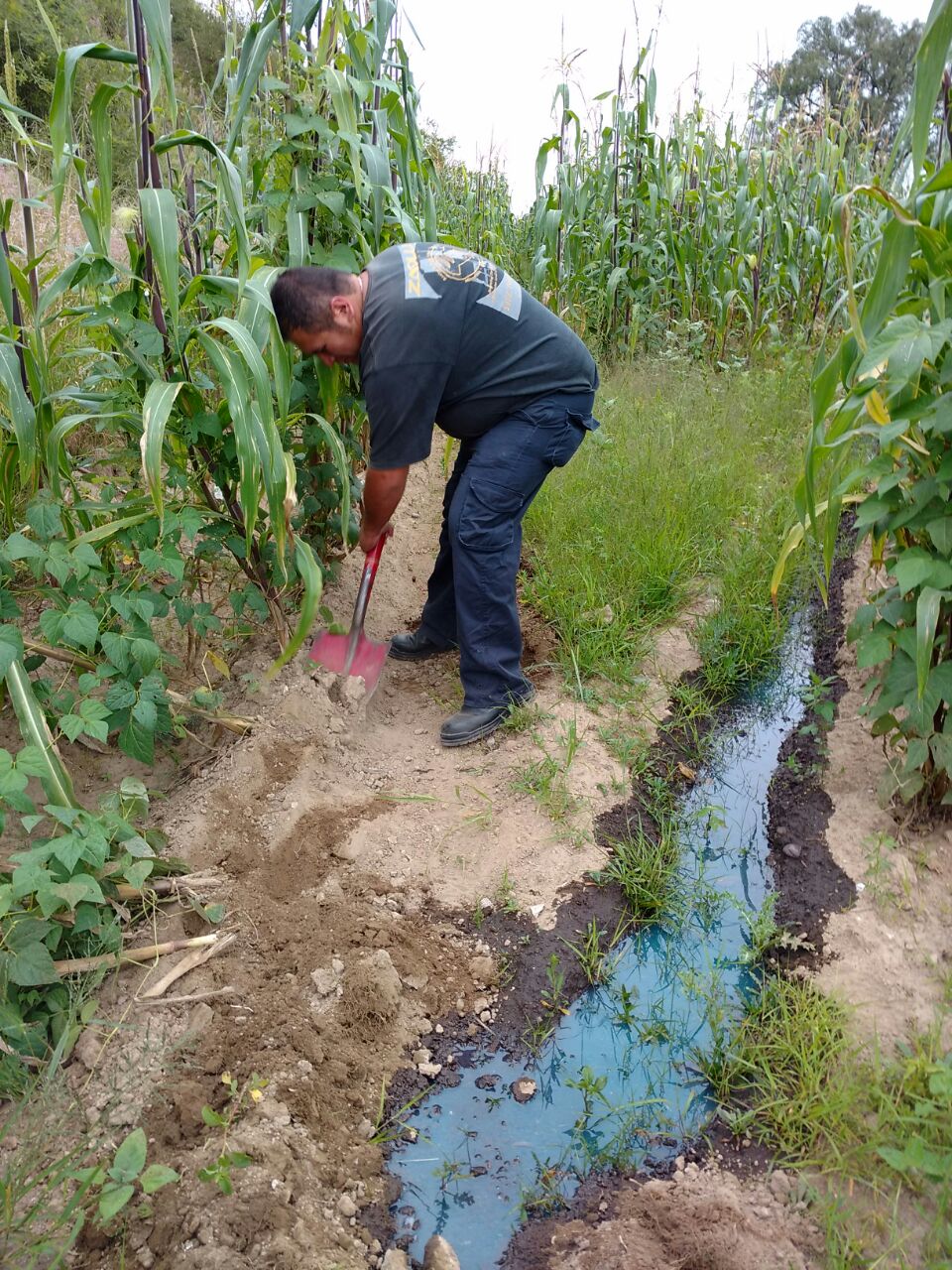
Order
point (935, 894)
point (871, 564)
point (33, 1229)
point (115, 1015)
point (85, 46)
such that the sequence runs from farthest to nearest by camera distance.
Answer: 1. point (871, 564)
2. point (935, 894)
3. point (115, 1015)
4. point (85, 46)
5. point (33, 1229)

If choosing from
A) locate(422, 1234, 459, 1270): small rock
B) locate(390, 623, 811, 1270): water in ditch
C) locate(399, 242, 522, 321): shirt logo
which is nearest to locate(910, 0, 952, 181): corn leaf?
locate(399, 242, 522, 321): shirt logo

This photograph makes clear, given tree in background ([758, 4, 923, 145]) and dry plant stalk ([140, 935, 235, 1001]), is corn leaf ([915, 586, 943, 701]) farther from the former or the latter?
tree in background ([758, 4, 923, 145])

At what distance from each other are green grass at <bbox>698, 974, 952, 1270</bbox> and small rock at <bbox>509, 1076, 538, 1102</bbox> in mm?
395

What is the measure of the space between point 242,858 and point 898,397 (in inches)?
80.8

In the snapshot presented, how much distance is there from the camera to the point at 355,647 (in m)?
3.14

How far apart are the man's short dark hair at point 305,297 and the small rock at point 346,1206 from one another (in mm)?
2137

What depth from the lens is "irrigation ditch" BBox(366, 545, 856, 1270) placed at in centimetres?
187

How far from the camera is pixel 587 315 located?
6.04 meters

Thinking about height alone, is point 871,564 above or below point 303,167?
below

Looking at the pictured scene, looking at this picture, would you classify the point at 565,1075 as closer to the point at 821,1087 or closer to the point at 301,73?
the point at 821,1087

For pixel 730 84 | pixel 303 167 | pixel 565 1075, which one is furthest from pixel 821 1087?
pixel 730 84

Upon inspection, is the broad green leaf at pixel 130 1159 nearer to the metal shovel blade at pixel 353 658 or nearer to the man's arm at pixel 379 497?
the metal shovel blade at pixel 353 658

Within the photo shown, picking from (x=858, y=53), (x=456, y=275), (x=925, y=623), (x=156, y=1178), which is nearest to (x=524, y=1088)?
(x=156, y=1178)

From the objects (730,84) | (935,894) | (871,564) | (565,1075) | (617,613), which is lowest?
(565,1075)
